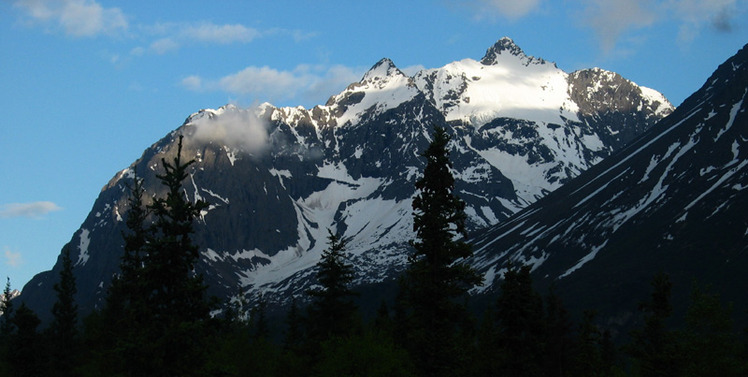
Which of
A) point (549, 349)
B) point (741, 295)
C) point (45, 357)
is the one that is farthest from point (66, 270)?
point (741, 295)

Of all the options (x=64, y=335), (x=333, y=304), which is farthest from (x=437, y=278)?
(x=64, y=335)

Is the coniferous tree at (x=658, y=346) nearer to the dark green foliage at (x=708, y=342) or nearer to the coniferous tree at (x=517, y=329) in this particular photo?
the dark green foliage at (x=708, y=342)

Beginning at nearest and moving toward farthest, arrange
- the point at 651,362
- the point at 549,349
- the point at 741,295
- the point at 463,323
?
the point at 463,323 < the point at 651,362 < the point at 549,349 < the point at 741,295

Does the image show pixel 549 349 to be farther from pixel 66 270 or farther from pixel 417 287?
pixel 66 270

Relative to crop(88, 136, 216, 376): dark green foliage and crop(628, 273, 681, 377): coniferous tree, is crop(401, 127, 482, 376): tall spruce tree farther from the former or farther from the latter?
crop(628, 273, 681, 377): coniferous tree

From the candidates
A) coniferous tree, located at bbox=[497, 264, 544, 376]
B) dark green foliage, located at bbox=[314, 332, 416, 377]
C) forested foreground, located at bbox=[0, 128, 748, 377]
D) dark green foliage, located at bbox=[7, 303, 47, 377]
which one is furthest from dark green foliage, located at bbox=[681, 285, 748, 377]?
dark green foliage, located at bbox=[7, 303, 47, 377]

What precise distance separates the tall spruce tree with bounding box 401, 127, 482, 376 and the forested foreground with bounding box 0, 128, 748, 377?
0.06m

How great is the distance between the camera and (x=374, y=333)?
60469mm

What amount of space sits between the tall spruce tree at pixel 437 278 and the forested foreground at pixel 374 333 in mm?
61

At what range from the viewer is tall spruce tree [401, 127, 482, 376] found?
4459 cm

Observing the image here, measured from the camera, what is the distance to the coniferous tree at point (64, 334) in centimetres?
7388

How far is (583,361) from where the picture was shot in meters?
68.4

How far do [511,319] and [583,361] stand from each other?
1696 cm

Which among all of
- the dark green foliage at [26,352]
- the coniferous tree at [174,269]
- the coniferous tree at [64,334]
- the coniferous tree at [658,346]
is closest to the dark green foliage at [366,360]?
the coniferous tree at [174,269]
